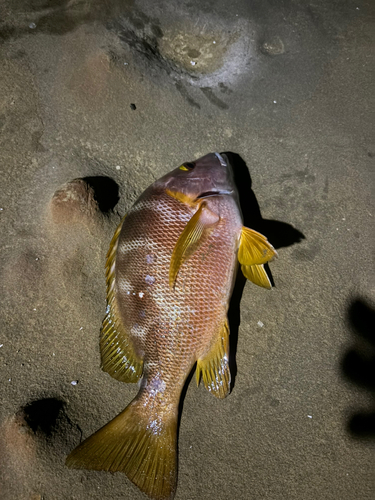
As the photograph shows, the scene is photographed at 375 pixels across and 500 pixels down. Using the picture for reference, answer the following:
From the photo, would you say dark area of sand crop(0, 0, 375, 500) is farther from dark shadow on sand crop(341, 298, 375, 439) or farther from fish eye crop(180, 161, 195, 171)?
fish eye crop(180, 161, 195, 171)

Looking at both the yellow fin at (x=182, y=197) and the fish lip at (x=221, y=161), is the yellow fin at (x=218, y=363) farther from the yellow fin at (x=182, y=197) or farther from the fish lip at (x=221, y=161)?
the fish lip at (x=221, y=161)

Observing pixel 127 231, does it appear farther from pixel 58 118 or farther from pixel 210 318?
pixel 58 118

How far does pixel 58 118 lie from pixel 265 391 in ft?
7.81

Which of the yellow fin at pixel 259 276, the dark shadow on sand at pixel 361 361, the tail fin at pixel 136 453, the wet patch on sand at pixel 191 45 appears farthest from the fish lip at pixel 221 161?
the tail fin at pixel 136 453

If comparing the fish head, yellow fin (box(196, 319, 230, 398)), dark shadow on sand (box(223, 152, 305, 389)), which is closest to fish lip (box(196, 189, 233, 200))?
the fish head

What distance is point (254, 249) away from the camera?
196 centimetres

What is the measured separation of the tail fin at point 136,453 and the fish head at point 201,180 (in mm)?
1218

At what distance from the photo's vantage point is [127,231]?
75.4 inches

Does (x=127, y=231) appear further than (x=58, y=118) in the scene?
No

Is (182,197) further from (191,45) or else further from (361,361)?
(191,45)

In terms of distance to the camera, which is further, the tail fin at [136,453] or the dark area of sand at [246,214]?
the dark area of sand at [246,214]

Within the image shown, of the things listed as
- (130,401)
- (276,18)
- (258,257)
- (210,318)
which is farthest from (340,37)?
(130,401)

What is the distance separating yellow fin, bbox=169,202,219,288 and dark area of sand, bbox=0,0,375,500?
1.93 feet

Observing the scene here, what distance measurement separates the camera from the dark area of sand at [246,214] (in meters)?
1.89
